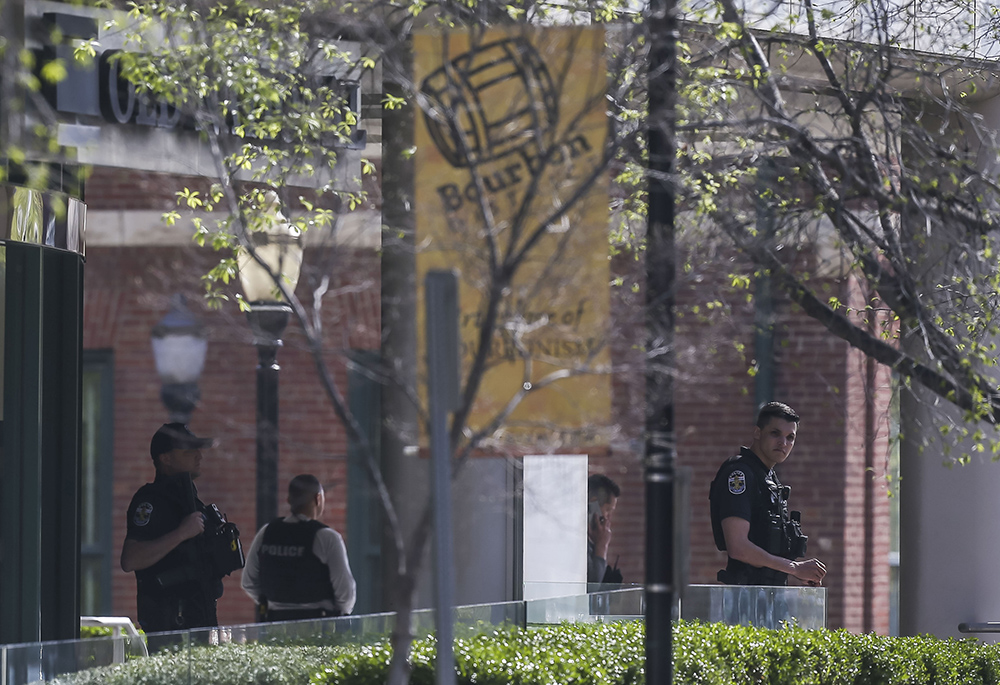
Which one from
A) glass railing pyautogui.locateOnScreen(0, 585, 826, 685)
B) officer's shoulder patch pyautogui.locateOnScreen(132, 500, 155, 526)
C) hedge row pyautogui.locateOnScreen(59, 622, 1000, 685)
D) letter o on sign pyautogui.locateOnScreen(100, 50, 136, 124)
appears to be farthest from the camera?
letter o on sign pyautogui.locateOnScreen(100, 50, 136, 124)

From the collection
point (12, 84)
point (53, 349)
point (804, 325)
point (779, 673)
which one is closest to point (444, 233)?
point (12, 84)

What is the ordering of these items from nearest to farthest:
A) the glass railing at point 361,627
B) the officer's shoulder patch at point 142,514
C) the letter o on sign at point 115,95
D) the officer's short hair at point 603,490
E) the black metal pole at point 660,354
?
the black metal pole at point 660,354, the glass railing at point 361,627, the officer's shoulder patch at point 142,514, the letter o on sign at point 115,95, the officer's short hair at point 603,490

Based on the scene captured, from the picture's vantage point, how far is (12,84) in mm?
4062

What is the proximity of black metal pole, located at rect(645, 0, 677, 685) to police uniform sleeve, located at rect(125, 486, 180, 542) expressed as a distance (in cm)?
292

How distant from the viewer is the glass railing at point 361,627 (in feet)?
16.8

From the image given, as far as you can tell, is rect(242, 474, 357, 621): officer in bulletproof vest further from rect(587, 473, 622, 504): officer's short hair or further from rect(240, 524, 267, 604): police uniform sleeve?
rect(587, 473, 622, 504): officer's short hair

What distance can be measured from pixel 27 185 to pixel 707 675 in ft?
13.3

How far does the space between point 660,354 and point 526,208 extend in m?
0.78

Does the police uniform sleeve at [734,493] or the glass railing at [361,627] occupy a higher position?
the police uniform sleeve at [734,493]

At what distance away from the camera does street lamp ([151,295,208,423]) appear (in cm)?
1284

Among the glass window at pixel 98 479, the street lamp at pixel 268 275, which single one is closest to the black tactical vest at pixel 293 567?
the street lamp at pixel 268 275

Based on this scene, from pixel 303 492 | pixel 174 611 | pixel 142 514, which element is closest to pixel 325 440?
pixel 174 611

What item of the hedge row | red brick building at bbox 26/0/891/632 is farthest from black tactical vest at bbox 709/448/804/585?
red brick building at bbox 26/0/891/632

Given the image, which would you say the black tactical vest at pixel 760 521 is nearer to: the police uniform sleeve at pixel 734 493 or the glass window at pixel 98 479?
the police uniform sleeve at pixel 734 493
